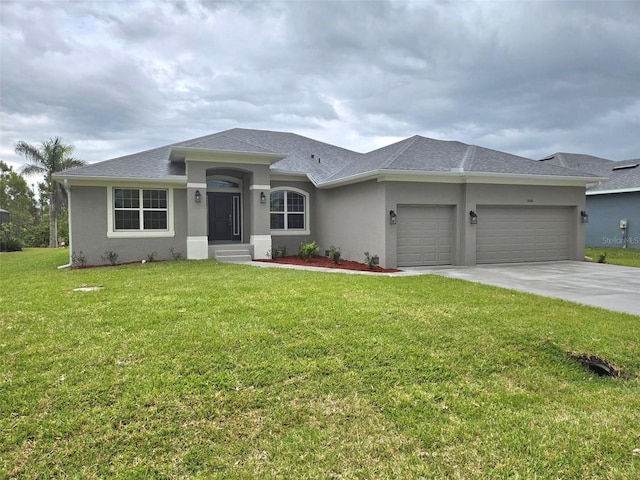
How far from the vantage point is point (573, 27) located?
12.1m

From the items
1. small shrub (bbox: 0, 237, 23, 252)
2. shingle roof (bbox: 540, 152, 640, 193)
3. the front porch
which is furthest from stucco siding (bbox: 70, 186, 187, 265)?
shingle roof (bbox: 540, 152, 640, 193)

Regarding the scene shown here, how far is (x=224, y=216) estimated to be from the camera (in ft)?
54.6

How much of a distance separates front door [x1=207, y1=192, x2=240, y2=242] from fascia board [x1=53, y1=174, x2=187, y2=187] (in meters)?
2.51

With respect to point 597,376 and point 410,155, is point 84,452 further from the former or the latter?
point 410,155

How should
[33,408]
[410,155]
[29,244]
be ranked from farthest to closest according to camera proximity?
[29,244]
[410,155]
[33,408]

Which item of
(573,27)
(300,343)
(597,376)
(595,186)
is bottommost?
(597,376)

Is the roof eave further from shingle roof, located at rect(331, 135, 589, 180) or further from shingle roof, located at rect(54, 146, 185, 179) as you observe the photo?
shingle roof, located at rect(331, 135, 589, 180)

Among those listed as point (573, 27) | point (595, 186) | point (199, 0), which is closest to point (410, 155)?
point (573, 27)

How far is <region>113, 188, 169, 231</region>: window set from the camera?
13.8 meters

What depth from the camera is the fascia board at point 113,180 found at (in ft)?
42.1

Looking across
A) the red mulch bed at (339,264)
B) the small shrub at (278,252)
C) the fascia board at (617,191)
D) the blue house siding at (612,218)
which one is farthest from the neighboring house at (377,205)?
the blue house siding at (612,218)

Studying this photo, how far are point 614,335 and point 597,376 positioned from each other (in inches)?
47.7

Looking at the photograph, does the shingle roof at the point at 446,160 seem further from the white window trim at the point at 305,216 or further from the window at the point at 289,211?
the window at the point at 289,211

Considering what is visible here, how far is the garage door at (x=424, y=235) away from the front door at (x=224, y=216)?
7.40 metres
